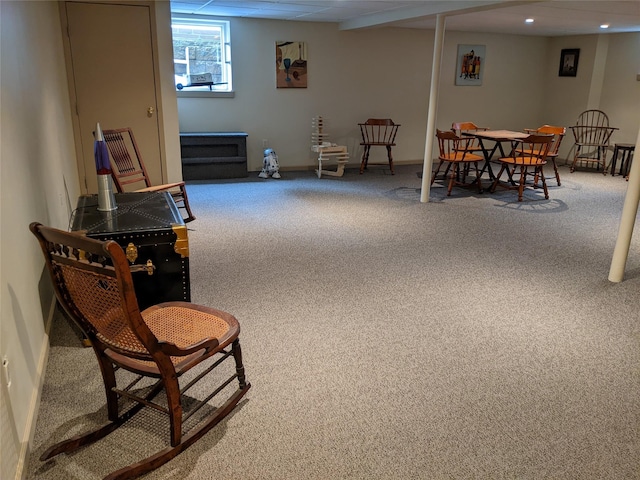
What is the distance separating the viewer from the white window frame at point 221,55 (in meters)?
6.63

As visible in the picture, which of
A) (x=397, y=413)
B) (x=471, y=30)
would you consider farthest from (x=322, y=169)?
(x=397, y=413)

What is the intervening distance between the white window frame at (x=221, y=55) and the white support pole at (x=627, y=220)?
5.27 m

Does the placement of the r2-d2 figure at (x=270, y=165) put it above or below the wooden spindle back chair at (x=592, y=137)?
below

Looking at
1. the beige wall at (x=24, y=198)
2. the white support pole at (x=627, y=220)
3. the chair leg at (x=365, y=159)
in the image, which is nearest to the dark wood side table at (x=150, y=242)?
the beige wall at (x=24, y=198)

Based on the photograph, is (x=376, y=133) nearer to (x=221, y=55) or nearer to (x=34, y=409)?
(x=221, y=55)

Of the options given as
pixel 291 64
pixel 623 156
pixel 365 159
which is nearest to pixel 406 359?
pixel 365 159

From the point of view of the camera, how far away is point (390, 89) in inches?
315

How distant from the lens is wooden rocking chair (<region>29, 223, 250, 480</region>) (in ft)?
4.99

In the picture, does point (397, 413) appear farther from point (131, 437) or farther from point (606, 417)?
point (131, 437)

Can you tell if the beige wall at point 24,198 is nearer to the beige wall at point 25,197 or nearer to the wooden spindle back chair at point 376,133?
the beige wall at point 25,197

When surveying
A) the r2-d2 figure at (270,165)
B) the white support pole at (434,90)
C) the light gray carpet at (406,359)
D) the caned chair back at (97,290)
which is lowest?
the light gray carpet at (406,359)

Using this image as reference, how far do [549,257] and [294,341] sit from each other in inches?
97.0

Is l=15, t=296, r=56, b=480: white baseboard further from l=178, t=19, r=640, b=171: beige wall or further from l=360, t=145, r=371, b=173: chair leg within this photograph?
l=360, t=145, r=371, b=173: chair leg

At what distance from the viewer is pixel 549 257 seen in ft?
13.3
